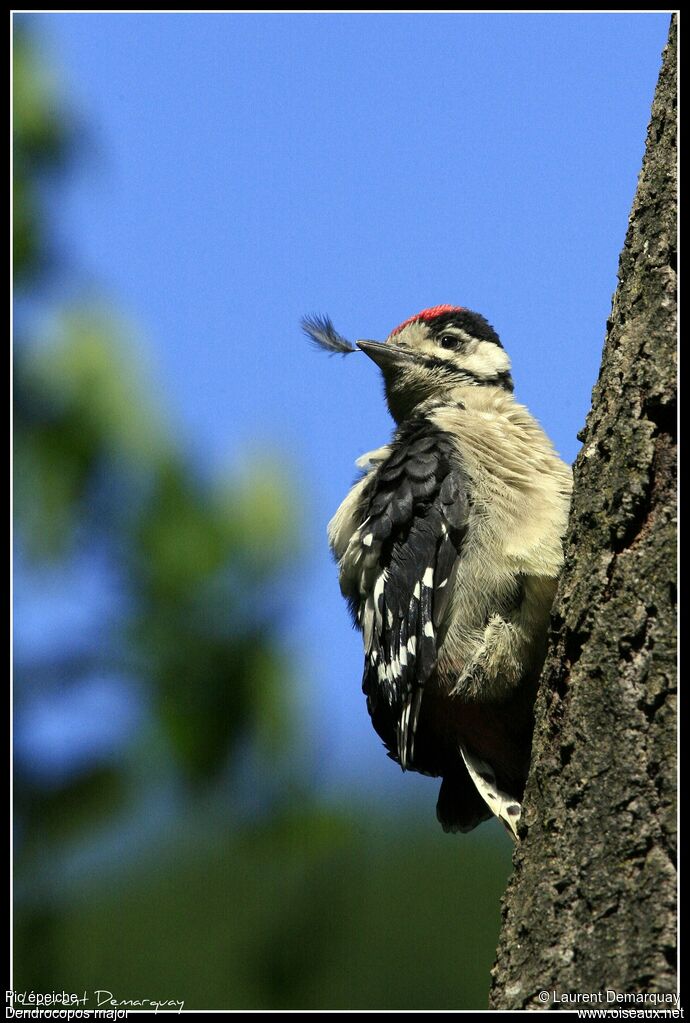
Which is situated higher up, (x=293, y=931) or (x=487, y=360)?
(x=487, y=360)

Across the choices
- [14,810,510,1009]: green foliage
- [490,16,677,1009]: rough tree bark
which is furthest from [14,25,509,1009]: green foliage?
[490,16,677,1009]: rough tree bark

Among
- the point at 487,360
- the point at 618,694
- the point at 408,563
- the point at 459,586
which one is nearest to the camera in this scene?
the point at 618,694

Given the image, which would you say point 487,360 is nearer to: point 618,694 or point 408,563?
point 408,563

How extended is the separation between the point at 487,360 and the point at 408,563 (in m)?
1.11

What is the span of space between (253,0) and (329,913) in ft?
11.7

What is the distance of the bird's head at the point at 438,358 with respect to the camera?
392cm

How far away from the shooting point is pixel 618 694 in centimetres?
205

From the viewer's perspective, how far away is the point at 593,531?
220 cm

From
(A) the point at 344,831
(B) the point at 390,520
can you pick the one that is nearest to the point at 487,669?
(B) the point at 390,520

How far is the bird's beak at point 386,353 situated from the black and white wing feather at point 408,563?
0.61 m

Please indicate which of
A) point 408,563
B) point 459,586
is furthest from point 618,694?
point 408,563

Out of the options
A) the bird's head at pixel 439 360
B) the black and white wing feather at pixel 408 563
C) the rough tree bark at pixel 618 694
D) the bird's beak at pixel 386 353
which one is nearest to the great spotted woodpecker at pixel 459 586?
the black and white wing feather at pixel 408 563

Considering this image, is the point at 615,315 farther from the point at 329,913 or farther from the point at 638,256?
the point at 329,913

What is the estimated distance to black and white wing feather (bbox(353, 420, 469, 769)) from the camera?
3.12 meters
